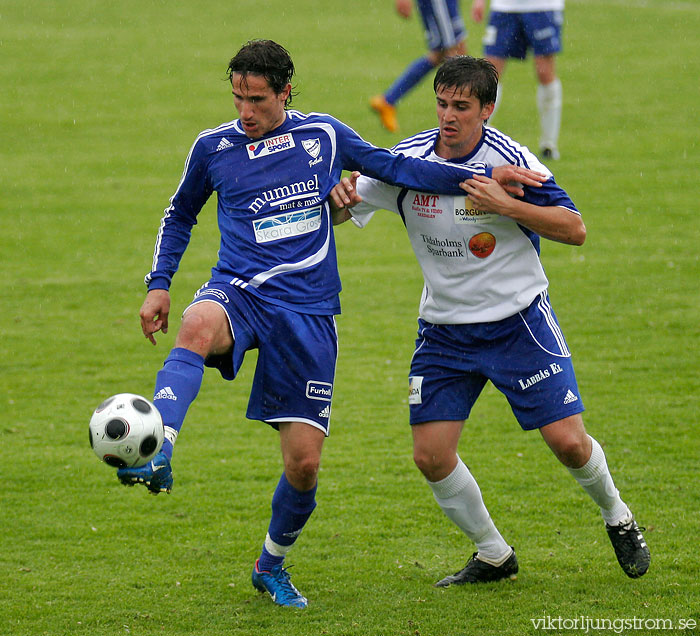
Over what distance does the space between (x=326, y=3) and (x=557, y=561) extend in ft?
55.2

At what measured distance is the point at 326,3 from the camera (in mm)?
20219

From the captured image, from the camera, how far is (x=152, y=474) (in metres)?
3.71

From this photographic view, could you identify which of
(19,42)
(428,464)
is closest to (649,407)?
(428,464)

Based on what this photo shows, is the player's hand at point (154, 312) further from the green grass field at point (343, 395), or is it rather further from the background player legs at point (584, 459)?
the background player legs at point (584, 459)

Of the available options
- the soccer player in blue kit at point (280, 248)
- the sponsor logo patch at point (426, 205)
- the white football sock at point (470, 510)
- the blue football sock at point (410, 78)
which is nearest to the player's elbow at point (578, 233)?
the soccer player in blue kit at point (280, 248)

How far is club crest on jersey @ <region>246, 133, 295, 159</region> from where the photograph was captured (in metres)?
4.60

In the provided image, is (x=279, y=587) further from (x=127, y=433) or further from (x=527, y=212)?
(x=527, y=212)

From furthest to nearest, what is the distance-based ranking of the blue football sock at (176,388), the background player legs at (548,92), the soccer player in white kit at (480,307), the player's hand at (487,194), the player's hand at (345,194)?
the background player legs at (548,92) < the player's hand at (345,194) < the soccer player in white kit at (480,307) < the player's hand at (487,194) < the blue football sock at (176,388)

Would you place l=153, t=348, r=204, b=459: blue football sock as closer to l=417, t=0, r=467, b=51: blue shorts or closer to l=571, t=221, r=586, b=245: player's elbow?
l=571, t=221, r=586, b=245: player's elbow

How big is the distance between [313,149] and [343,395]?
297cm

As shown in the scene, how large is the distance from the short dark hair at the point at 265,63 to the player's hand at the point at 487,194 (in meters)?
0.88

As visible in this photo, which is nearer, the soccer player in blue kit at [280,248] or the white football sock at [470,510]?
the soccer player in blue kit at [280,248]

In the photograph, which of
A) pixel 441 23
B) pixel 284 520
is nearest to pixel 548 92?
pixel 441 23

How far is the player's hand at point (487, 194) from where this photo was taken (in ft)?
14.3
